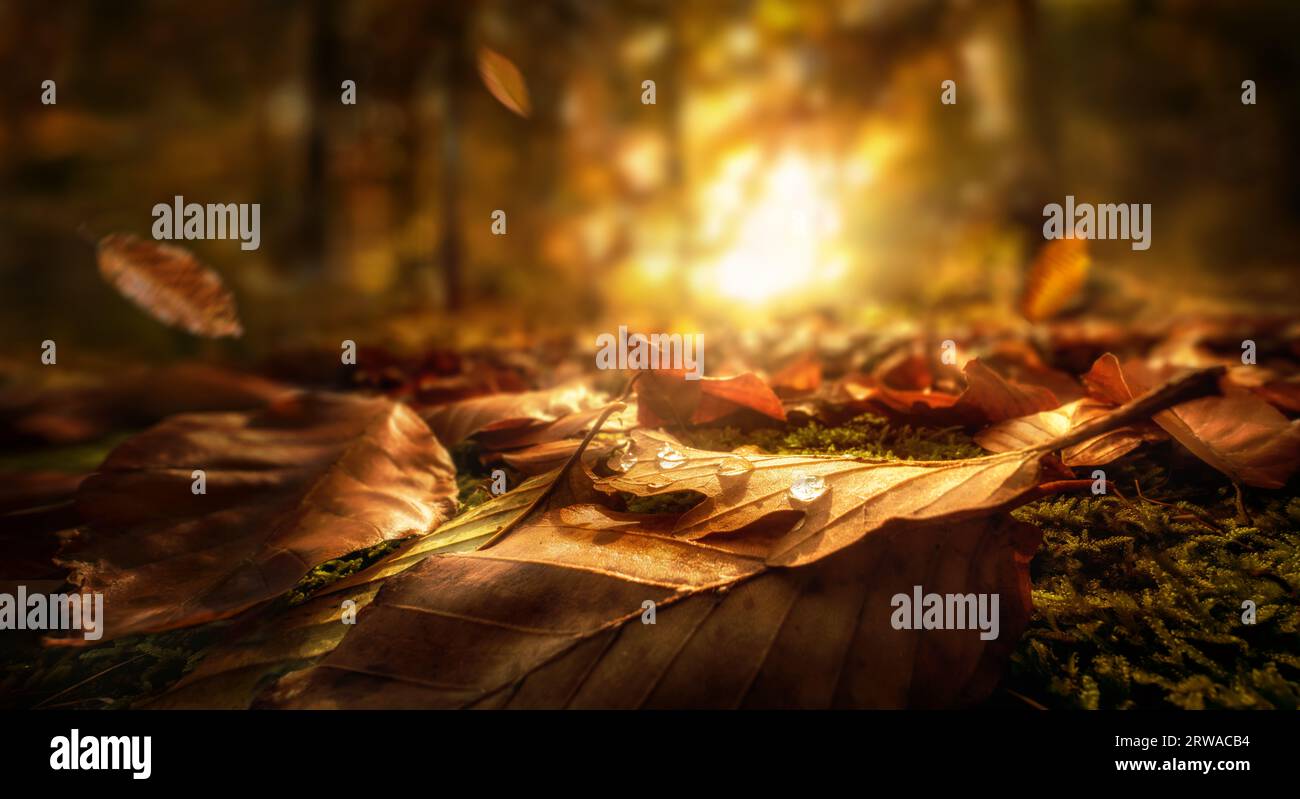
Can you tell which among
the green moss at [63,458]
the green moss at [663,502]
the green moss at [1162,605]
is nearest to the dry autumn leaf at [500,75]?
the green moss at [63,458]

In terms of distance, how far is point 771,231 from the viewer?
709 cm

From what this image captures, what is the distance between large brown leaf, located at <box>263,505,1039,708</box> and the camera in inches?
20.0

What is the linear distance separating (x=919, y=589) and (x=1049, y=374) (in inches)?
33.9

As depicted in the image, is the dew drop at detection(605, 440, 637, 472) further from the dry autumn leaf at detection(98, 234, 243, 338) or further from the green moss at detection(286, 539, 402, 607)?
the dry autumn leaf at detection(98, 234, 243, 338)

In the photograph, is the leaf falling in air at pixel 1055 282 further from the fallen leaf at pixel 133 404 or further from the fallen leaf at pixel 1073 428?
the fallen leaf at pixel 133 404

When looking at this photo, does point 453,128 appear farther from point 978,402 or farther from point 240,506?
point 978,402

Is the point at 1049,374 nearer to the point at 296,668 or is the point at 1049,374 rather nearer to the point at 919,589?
the point at 919,589

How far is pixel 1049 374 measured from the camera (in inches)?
48.0

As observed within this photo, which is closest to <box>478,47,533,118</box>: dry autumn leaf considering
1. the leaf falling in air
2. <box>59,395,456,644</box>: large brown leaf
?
the leaf falling in air

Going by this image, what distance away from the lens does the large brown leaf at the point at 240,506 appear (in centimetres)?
63

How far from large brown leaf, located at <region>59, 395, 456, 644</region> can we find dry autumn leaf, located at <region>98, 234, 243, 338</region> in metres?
1.44

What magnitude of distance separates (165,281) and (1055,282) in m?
4.56
